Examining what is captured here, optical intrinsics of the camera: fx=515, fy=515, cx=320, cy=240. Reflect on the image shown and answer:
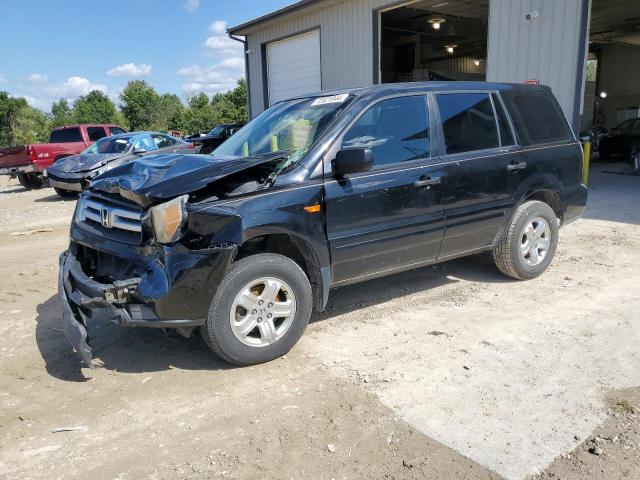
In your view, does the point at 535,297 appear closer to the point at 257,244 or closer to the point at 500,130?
the point at 500,130

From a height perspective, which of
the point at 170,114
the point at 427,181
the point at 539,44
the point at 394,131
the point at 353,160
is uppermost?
the point at 170,114

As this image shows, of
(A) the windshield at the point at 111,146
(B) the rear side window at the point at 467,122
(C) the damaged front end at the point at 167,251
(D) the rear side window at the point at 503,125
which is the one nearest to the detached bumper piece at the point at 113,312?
(C) the damaged front end at the point at 167,251

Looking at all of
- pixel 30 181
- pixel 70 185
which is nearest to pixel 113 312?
pixel 70 185

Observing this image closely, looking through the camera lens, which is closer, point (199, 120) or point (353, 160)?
point (353, 160)

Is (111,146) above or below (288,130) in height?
below

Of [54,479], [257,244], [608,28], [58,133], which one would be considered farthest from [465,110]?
[608,28]

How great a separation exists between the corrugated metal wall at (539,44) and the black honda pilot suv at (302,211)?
5509mm

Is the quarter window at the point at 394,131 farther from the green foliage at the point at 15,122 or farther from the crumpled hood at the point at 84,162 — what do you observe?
the green foliage at the point at 15,122

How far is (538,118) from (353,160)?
8.55ft

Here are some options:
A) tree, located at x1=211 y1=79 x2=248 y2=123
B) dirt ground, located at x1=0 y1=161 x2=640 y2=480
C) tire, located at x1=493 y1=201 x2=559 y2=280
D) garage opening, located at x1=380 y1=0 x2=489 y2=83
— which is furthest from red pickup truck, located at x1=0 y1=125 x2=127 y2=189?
tree, located at x1=211 y1=79 x2=248 y2=123

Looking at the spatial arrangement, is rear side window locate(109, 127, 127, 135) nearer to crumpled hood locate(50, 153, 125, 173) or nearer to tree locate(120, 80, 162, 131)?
crumpled hood locate(50, 153, 125, 173)

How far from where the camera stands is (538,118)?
205 inches

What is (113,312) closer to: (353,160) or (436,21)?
(353,160)

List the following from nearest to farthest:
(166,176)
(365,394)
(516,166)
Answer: (365,394), (166,176), (516,166)
